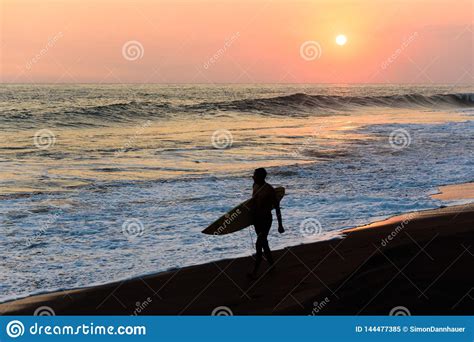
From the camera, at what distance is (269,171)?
59.7 ft

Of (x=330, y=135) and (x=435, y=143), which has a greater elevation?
(x=330, y=135)

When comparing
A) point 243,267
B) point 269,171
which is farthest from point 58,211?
point 269,171

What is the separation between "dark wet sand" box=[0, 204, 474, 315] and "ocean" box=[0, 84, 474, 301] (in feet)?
1.86

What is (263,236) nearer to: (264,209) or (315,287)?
(264,209)

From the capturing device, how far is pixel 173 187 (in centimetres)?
1494

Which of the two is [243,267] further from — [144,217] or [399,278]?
[144,217]

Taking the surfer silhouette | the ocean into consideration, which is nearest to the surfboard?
the surfer silhouette

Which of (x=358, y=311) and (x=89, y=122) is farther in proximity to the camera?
(x=89, y=122)

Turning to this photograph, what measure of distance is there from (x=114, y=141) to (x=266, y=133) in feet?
29.3

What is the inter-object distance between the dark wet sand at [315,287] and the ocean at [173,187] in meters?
0.57

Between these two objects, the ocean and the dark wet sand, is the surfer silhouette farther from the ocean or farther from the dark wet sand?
the ocean

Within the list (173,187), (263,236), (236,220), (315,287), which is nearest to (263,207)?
(263,236)

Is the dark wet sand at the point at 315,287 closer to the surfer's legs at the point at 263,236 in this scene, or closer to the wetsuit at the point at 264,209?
the surfer's legs at the point at 263,236

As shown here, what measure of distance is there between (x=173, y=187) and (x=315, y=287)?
329 inches
